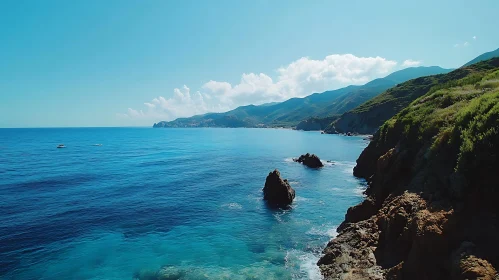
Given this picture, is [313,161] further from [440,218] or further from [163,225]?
[440,218]

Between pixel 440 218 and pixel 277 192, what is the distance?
31436mm

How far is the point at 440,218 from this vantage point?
19.9 meters

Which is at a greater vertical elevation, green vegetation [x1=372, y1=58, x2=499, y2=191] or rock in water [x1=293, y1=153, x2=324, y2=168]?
green vegetation [x1=372, y1=58, x2=499, y2=191]

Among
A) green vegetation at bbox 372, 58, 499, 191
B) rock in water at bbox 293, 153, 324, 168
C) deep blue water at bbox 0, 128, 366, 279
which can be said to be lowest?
deep blue water at bbox 0, 128, 366, 279

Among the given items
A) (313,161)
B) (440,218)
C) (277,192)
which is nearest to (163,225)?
(277,192)

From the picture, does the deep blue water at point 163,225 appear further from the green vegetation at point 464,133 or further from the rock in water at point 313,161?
the green vegetation at point 464,133

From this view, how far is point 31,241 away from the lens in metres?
34.1

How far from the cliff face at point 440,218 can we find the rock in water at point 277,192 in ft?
52.8

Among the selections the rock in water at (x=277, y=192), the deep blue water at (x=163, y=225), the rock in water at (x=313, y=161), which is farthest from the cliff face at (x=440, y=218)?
the rock in water at (x=313, y=161)

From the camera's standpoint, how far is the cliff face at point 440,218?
17844 millimetres

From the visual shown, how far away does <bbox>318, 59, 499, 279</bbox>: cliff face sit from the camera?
58.5 ft

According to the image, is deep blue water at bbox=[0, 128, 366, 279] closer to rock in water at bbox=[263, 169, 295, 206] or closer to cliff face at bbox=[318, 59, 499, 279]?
rock in water at bbox=[263, 169, 295, 206]

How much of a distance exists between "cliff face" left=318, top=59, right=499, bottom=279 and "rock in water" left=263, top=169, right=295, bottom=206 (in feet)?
52.8

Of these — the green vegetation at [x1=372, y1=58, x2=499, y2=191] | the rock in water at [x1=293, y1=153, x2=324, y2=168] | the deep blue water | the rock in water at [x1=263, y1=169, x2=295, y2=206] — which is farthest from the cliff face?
the rock in water at [x1=293, y1=153, x2=324, y2=168]
